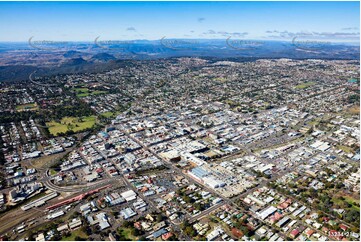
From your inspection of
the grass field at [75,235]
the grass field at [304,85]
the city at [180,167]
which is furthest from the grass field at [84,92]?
the grass field at [304,85]

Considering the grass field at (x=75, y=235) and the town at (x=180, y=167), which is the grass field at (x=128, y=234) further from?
the grass field at (x=75, y=235)

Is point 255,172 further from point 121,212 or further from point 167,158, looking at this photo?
point 121,212

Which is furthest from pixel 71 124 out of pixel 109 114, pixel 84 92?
pixel 84 92

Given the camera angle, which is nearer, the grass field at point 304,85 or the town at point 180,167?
the town at point 180,167

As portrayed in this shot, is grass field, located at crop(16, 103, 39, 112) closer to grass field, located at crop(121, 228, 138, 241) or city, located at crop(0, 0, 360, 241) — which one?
city, located at crop(0, 0, 360, 241)

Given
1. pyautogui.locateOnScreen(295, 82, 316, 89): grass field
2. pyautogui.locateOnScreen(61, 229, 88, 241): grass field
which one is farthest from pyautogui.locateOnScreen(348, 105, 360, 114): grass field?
pyautogui.locateOnScreen(61, 229, 88, 241): grass field

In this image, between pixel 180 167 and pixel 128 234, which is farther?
pixel 180 167

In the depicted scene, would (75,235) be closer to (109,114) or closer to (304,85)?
(109,114)

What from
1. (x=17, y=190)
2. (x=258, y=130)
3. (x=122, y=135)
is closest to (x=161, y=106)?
(x=122, y=135)

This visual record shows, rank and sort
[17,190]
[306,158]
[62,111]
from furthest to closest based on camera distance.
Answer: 1. [62,111]
2. [306,158]
3. [17,190]
